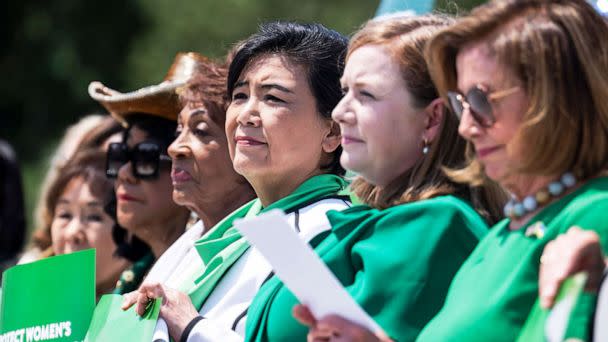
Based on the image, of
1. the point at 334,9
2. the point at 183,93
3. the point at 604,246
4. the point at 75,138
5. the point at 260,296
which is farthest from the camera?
the point at 334,9

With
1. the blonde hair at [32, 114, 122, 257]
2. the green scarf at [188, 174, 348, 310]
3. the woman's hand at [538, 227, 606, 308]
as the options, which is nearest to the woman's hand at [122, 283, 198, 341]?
the green scarf at [188, 174, 348, 310]

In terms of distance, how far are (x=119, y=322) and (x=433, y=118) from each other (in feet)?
4.22

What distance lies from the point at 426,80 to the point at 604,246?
3.11ft

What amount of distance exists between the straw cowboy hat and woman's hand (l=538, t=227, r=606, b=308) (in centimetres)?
266

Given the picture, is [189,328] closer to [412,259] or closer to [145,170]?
[412,259]

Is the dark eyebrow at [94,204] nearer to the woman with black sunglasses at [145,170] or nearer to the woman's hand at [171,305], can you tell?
the woman with black sunglasses at [145,170]

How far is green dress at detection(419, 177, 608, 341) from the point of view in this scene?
244cm

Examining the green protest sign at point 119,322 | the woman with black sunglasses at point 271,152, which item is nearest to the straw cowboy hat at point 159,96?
the woman with black sunglasses at point 271,152

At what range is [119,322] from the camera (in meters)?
3.85

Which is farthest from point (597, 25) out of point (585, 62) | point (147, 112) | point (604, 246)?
point (147, 112)

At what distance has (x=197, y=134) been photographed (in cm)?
458

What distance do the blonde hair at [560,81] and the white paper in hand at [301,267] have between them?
457mm

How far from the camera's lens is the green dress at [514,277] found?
2439 millimetres

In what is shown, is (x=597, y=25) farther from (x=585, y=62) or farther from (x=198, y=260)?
(x=198, y=260)
